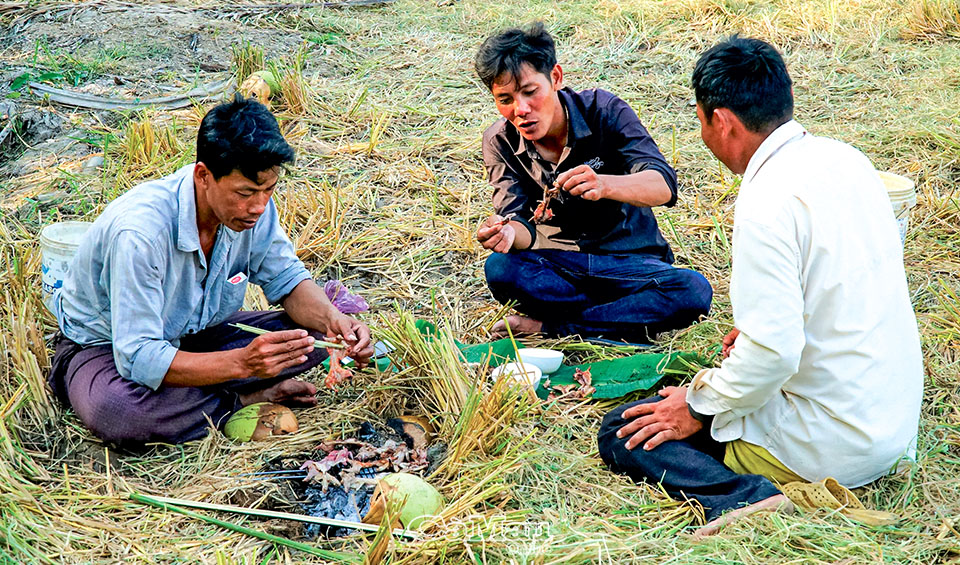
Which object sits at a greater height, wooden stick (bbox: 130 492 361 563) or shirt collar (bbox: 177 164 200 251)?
shirt collar (bbox: 177 164 200 251)

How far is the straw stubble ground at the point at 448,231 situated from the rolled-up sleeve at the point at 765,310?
0.42 meters

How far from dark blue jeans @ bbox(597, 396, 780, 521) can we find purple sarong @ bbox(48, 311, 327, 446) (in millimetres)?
1267

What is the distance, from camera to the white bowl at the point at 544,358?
3.51 m

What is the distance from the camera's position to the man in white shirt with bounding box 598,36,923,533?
7.66 feet

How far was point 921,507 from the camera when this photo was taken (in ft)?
8.73

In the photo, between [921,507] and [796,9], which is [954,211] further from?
[796,9]

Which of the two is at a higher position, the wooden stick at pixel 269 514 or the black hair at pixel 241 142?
the black hair at pixel 241 142

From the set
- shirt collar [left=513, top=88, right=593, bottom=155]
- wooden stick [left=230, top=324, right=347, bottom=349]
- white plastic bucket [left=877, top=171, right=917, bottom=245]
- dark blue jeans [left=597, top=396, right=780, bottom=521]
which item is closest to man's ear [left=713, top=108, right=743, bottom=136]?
dark blue jeans [left=597, top=396, right=780, bottom=521]

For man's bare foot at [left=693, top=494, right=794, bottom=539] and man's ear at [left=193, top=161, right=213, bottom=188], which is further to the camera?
man's ear at [left=193, top=161, right=213, bottom=188]

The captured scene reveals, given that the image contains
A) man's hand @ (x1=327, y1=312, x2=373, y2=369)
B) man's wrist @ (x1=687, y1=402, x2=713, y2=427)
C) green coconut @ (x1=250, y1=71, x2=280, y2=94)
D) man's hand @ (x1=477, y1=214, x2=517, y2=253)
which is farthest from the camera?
green coconut @ (x1=250, y1=71, x2=280, y2=94)

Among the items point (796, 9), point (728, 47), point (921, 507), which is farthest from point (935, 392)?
point (796, 9)

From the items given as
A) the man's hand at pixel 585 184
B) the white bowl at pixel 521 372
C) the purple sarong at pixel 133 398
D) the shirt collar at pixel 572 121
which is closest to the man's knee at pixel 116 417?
the purple sarong at pixel 133 398

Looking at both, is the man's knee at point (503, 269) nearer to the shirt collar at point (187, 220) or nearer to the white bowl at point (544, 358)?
the white bowl at point (544, 358)

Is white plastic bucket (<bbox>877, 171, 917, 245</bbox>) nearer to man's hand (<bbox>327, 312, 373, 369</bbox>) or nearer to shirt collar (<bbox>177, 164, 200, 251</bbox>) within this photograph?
man's hand (<bbox>327, 312, 373, 369</bbox>)
